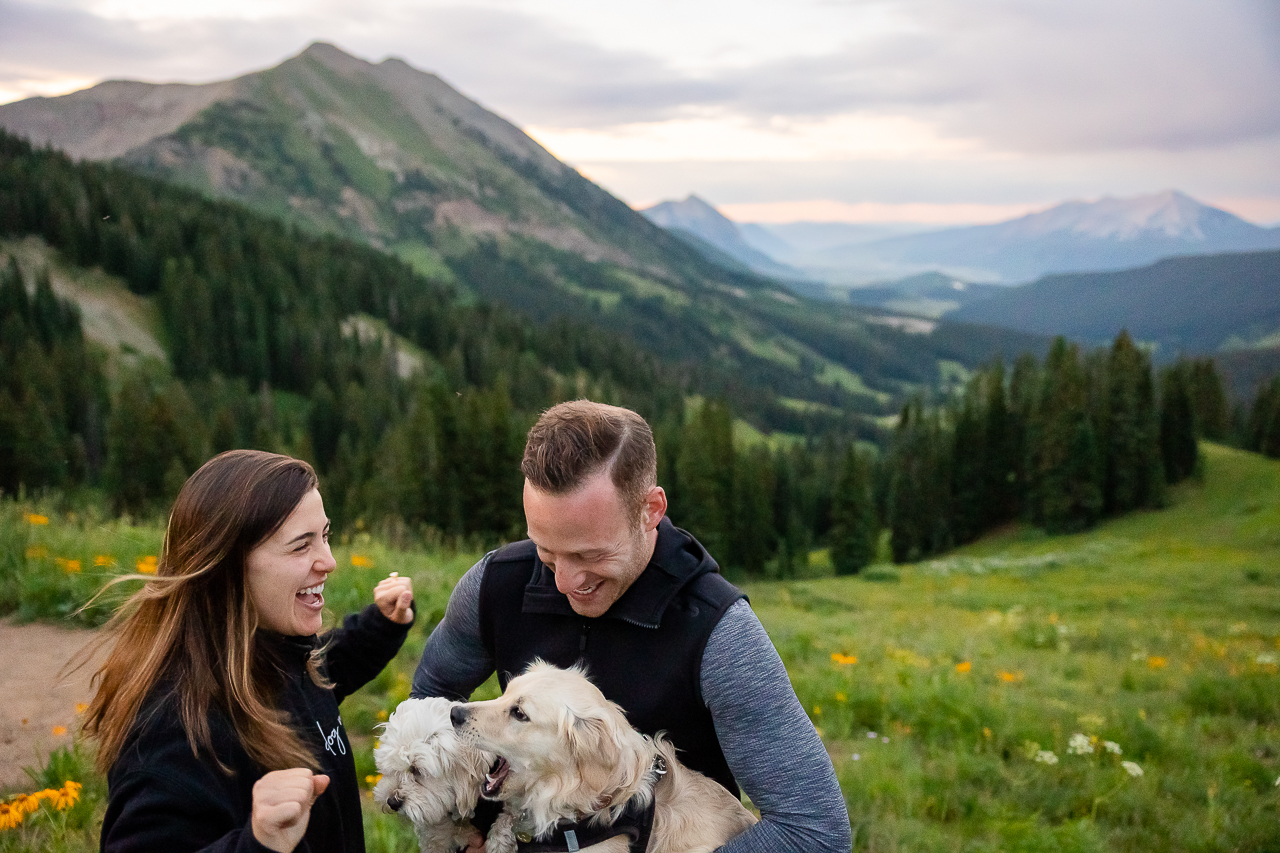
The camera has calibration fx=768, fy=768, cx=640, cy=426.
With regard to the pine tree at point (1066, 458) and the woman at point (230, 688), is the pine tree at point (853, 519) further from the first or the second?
the woman at point (230, 688)

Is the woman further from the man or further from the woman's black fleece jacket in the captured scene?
the man

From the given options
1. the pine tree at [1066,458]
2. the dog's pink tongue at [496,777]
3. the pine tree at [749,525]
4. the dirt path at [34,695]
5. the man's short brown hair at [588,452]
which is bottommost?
the pine tree at [749,525]

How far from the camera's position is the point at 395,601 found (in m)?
3.67

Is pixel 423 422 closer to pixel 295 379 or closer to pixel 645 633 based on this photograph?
pixel 295 379

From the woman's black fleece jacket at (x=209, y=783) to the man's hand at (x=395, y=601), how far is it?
439 mm

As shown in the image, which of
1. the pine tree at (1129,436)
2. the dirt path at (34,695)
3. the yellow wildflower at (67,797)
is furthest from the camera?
the pine tree at (1129,436)

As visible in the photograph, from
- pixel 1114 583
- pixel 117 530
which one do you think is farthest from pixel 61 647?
pixel 1114 583

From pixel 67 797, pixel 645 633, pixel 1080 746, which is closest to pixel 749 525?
pixel 1080 746

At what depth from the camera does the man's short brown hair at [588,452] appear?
278 centimetres

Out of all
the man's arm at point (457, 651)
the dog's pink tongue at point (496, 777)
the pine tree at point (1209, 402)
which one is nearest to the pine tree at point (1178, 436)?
the pine tree at point (1209, 402)

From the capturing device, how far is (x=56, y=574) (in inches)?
304

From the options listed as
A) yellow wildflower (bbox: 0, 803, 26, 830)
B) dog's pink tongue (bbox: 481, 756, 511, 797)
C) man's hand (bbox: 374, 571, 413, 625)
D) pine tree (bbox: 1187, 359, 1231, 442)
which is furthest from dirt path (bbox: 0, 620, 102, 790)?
pine tree (bbox: 1187, 359, 1231, 442)

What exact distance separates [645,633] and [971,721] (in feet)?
18.8

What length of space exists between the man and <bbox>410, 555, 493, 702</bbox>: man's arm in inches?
15.3
